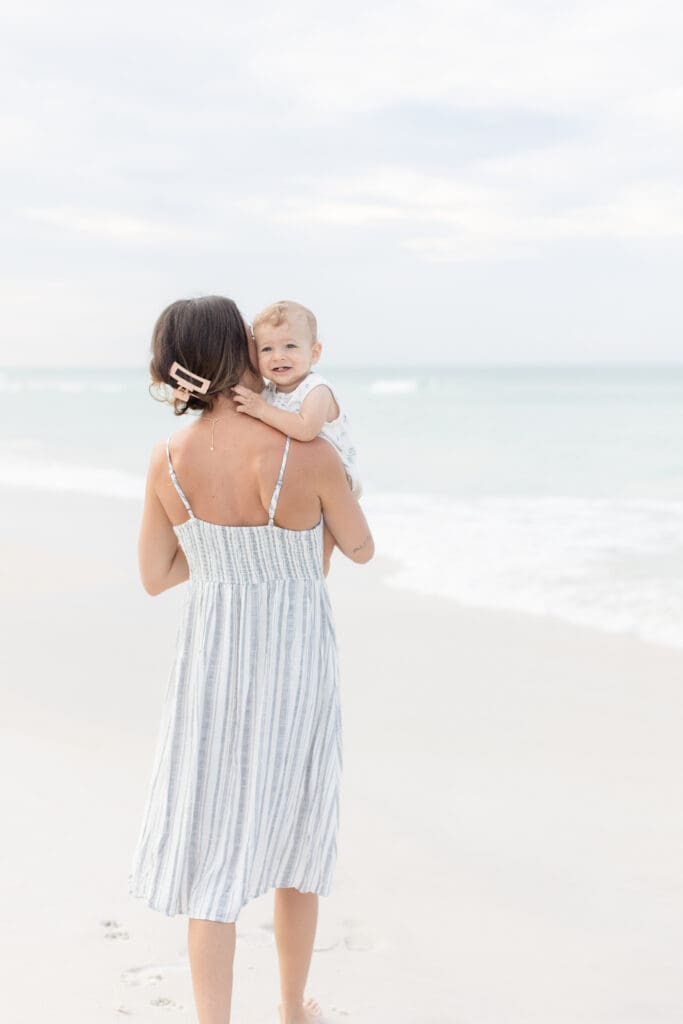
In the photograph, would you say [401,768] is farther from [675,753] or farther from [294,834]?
[294,834]

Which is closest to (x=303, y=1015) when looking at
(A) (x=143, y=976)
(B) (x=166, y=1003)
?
(B) (x=166, y=1003)

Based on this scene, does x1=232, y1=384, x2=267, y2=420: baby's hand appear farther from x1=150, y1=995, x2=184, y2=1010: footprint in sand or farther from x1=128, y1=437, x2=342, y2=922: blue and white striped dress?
x1=150, y1=995, x2=184, y2=1010: footprint in sand

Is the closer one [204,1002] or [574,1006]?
[204,1002]

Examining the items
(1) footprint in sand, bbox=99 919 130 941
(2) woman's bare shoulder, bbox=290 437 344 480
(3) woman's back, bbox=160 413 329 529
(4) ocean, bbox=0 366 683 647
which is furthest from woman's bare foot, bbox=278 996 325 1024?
(4) ocean, bbox=0 366 683 647

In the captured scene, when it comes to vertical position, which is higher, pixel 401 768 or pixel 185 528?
pixel 185 528

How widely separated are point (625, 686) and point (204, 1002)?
3.28m

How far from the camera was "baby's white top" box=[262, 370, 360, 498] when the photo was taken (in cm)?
214

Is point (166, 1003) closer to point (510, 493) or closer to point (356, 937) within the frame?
point (356, 937)

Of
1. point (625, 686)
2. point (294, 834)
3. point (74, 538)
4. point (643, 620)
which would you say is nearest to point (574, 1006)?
point (294, 834)

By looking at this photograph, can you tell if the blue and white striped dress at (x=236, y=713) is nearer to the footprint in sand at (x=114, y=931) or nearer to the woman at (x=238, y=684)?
the woman at (x=238, y=684)

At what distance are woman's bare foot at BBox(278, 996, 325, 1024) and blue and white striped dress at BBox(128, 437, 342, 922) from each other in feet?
1.37

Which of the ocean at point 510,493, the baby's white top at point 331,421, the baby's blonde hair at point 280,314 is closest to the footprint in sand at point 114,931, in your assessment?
the baby's white top at point 331,421

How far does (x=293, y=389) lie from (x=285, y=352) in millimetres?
81

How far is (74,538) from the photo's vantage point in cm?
888
